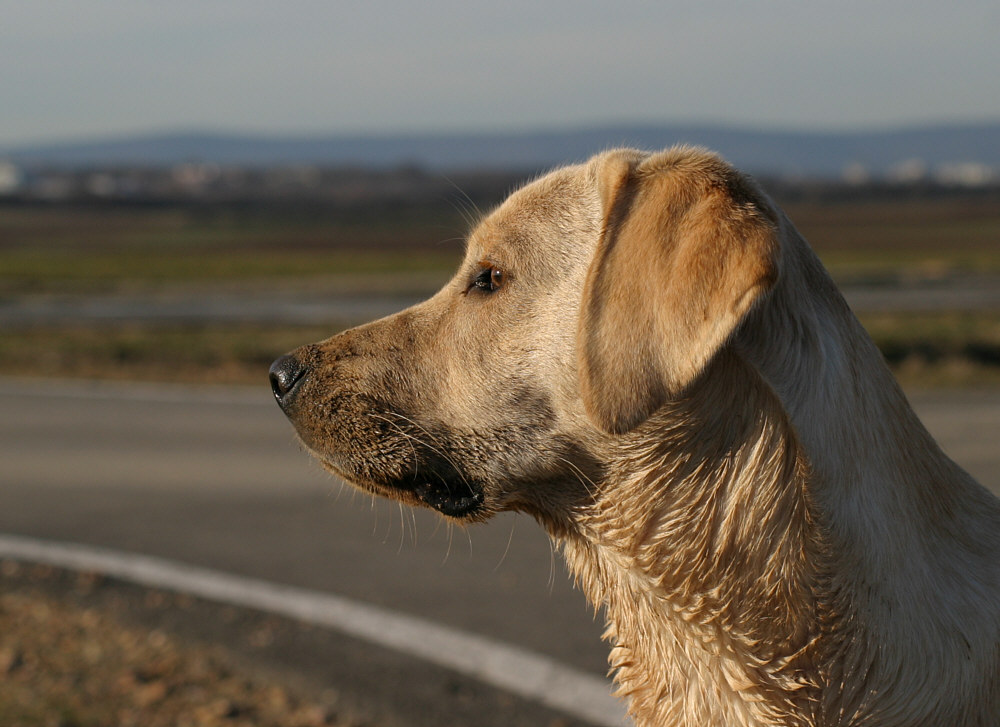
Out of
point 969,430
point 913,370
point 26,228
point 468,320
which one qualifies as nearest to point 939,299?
point 913,370

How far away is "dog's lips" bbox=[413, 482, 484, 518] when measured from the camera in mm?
2908

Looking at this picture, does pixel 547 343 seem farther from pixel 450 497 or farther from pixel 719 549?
pixel 719 549

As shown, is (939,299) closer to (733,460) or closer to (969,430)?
(969,430)

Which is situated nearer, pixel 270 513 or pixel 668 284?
pixel 668 284

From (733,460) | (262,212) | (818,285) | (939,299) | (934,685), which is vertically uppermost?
(818,285)

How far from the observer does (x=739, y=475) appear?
8.02ft

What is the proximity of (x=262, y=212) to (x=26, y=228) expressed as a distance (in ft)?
71.5

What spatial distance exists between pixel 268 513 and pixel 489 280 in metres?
5.33

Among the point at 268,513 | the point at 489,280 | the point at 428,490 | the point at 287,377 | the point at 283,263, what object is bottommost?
the point at 283,263

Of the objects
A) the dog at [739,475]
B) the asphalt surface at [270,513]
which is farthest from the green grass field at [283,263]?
the asphalt surface at [270,513]

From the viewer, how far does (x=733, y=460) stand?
2459mm

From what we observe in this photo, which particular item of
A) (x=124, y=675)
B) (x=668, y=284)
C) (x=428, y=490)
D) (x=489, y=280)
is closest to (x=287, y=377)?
(x=428, y=490)

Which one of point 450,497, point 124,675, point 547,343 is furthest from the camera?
point 124,675

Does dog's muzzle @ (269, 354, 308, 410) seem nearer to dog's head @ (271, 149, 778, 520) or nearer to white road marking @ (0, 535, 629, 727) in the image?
dog's head @ (271, 149, 778, 520)
